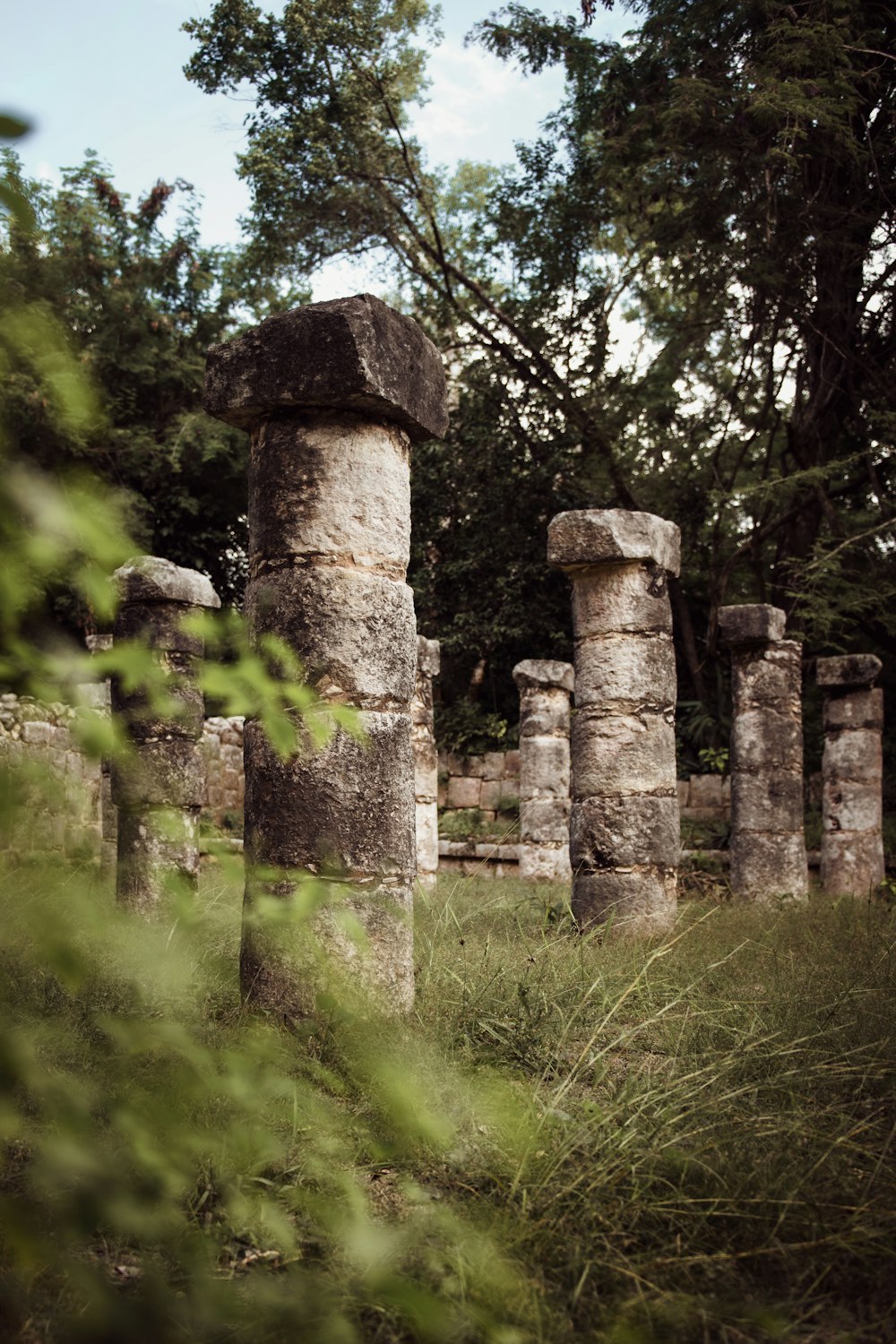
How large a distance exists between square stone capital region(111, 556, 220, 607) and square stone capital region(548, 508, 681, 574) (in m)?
2.79

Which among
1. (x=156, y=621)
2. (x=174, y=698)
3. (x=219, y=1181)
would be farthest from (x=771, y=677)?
(x=219, y=1181)

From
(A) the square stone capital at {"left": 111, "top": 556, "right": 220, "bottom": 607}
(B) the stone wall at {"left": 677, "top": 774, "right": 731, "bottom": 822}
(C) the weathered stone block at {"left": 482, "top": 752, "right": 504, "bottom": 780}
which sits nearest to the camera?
(A) the square stone capital at {"left": 111, "top": 556, "right": 220, "bottom": 607}

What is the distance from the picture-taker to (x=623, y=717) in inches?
320

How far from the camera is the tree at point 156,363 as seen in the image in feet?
67.3

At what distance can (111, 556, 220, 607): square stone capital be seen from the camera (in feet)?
28.2

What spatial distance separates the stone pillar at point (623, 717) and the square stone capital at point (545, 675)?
6.65 m

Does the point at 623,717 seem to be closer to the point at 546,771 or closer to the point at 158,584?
the point at 158,584

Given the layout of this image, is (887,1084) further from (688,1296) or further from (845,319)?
(845,319)

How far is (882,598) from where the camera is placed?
43.8ft

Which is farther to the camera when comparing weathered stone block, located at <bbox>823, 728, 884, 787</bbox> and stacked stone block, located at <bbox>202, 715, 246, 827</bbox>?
stacked stone block, located at <bbox>202, 715, 246, 827</bbox>

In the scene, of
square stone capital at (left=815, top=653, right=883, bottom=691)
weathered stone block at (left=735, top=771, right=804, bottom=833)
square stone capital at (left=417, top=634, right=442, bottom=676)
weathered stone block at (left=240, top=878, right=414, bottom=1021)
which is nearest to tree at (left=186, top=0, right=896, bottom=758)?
square stone capital at (left=815, top=653, right=883, bottom=691)

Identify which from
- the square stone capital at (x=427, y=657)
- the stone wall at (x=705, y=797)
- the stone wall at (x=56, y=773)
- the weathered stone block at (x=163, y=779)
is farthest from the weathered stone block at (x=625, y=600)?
the stone wall at (x=705, y=797)

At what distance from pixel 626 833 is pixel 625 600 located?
1.69 m

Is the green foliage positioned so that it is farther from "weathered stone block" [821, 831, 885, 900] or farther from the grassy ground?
"weathered stone block" [821, 831, 885, 900]
